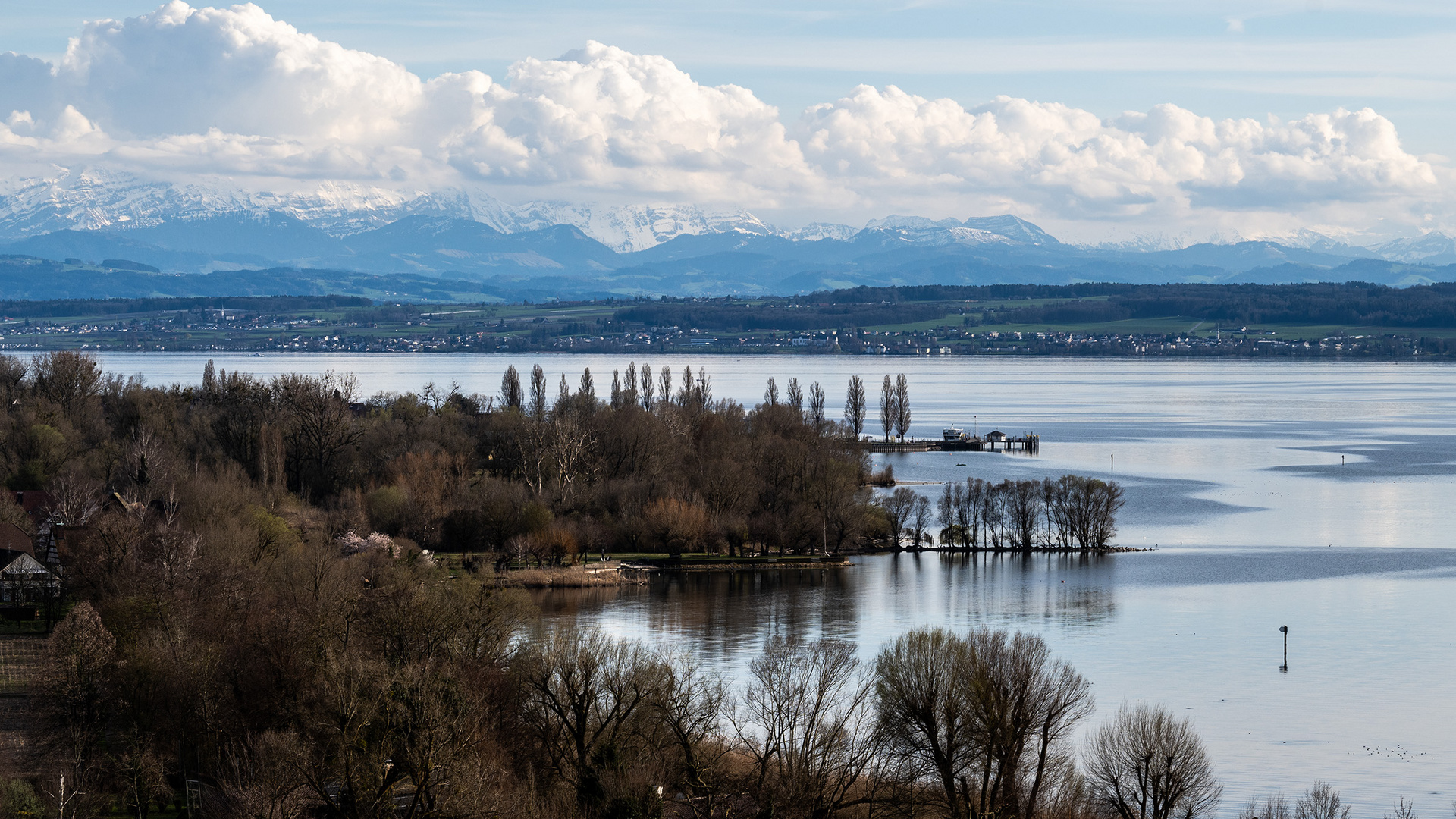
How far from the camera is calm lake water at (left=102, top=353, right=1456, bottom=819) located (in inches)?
1321

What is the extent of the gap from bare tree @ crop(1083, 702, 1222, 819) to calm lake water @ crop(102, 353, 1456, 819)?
10.1 feet

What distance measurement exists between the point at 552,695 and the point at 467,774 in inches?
155

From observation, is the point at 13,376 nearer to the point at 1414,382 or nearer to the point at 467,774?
the point at 467,774

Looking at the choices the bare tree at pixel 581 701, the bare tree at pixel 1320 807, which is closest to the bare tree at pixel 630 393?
the bare tree at pixel 581 701

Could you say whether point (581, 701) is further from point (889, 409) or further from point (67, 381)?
point (889, 409)

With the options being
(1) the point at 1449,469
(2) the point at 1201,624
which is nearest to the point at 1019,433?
(1) the point at 1449,469

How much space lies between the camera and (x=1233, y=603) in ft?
164

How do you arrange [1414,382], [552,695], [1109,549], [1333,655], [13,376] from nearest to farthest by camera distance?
[552,695] < [1333,655] < [1109,549] < [13,376] < [1414,382]

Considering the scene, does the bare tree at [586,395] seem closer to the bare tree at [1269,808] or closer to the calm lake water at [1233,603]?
the calm lake water at [1233,603]

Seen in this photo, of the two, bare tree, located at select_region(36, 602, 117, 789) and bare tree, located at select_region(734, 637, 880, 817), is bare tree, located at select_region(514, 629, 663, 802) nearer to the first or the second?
bare tree, located at select_region(734, 637, 880, 817)

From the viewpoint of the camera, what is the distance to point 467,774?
2203cm

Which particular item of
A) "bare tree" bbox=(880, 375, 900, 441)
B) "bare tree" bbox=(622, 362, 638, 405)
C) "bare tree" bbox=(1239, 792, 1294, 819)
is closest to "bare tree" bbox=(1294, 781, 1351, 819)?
"bare tree" bbox=(1239, 792, 1294, 819)

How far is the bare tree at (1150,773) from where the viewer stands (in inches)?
962

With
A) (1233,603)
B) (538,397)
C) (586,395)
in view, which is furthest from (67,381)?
(1233,603)
